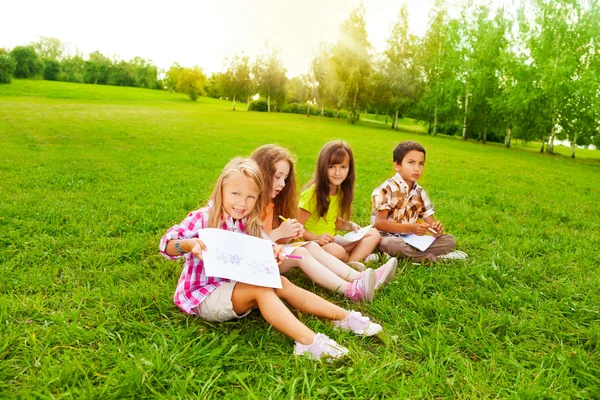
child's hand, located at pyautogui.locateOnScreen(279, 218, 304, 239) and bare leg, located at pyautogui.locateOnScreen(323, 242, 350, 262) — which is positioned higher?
child's hand, located at pyautogui.locateOnScreen(279, 218, 304, 239)

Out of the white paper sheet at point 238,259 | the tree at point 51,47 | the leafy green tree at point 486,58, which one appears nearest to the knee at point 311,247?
the white paper sheet at point 238,259

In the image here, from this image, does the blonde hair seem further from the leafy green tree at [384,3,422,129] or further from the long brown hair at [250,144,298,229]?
the leafy green tree at [384,3,422,129]

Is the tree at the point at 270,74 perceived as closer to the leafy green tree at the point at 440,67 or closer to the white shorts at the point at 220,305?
the leafy green tree at the point at 440,67

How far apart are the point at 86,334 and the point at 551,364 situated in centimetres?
286

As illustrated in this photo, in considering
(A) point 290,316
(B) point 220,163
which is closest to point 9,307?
(A) point 290,316

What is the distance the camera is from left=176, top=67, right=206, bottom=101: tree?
54906 millimetres

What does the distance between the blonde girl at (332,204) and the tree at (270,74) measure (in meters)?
42.6

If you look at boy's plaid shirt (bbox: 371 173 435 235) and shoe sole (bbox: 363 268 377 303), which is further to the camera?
boy's plaid shirt (bbox: 371 173 435 235)

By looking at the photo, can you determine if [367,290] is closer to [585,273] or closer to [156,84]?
[585,273]

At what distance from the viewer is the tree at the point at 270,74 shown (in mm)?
44125

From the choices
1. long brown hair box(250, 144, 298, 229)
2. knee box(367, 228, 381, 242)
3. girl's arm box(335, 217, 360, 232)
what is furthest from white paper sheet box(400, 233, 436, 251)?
long brown hair box(250, 144, 298, 229)

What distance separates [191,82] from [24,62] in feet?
85.3

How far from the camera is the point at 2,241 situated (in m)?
4.09

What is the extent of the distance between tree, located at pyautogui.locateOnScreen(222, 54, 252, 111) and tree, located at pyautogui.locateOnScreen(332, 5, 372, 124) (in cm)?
1290
